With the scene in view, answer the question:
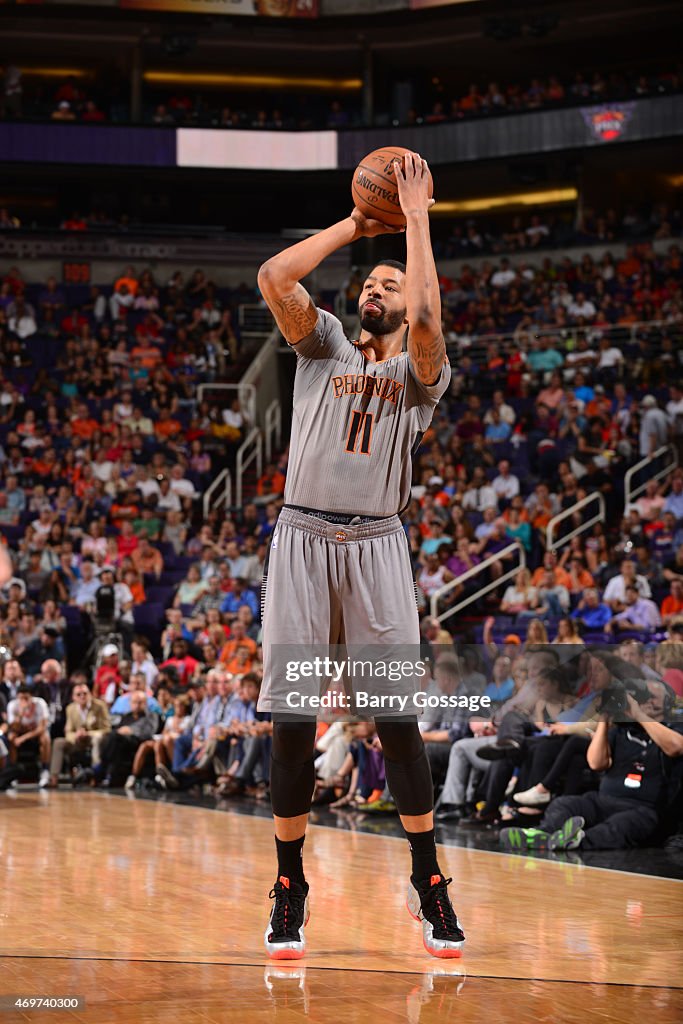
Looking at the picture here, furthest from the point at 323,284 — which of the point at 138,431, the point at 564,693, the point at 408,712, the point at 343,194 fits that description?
the point at 408,712

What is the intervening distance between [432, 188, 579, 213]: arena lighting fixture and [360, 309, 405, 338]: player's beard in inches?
848

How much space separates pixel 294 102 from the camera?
26.4 meters

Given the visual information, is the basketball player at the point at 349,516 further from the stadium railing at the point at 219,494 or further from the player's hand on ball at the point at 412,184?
the stadium railing at the point at 219,494

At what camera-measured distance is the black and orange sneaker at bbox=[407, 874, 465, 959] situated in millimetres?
4242

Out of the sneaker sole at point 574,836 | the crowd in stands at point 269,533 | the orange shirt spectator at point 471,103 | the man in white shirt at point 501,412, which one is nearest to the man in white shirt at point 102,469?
the crowd in stands at point 269,533

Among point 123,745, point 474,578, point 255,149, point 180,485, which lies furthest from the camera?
point 255,149

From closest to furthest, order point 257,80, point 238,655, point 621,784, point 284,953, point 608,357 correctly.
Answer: point 284,953 < point 621,784 < point 238,655 < point 608,357 < point 257,80

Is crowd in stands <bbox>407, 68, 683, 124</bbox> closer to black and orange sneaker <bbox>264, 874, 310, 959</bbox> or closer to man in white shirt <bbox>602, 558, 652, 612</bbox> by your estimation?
man in white shirt <bbox>602, 558, 652, 612</bbox>

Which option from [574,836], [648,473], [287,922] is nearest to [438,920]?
[287,922]

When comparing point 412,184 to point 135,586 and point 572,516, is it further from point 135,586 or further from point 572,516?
point 135,586

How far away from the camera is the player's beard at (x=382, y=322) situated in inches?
182

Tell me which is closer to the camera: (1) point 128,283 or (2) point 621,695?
(2) point 621,695

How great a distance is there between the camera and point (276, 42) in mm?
25125

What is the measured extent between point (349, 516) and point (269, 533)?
13077 mm
